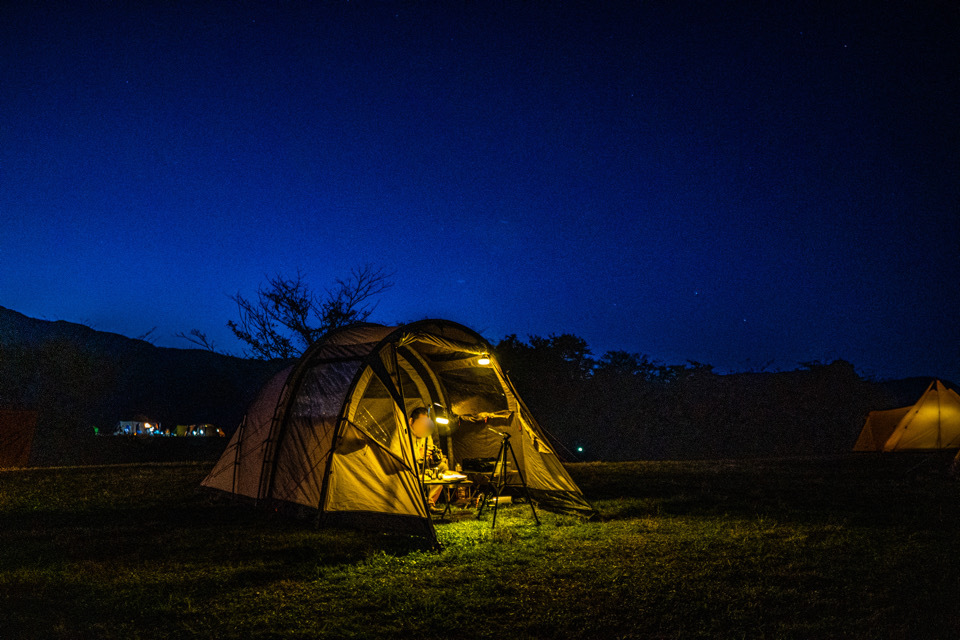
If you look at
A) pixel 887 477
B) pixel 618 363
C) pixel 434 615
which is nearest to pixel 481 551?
pixel 434 615

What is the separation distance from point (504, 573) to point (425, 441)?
442 centimetres

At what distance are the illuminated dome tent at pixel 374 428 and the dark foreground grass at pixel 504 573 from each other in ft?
1.50

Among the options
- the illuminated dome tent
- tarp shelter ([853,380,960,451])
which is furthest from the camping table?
tarp shelter ([853,380,960,451])

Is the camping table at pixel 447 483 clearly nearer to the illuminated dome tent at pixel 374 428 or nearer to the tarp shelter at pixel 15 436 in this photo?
the illuminated dome tent at pixel 374 428

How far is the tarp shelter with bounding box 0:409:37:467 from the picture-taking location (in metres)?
17.0

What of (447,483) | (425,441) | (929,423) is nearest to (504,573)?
(447,483)

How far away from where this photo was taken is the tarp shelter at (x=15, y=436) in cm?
1698

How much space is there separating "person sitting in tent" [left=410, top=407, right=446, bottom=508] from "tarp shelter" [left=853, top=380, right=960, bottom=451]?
16.8 meters

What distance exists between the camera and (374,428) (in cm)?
906

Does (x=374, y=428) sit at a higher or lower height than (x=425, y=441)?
higher

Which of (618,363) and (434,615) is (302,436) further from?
(618,363)

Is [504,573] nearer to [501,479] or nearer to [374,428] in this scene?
[501,479]

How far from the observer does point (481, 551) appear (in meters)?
6.96

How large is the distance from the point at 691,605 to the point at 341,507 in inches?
188
